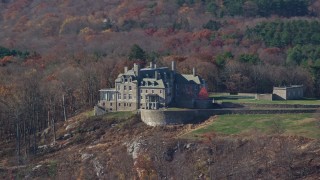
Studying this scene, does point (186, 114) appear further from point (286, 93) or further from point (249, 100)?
point (286, 93)

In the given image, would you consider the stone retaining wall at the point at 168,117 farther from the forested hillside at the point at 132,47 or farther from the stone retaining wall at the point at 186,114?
the forested hillside at the point at 132,47

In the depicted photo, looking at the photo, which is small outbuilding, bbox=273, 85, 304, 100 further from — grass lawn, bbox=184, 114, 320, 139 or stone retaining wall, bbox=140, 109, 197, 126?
stone retaining wall, bbox=140, 109, 197, 126

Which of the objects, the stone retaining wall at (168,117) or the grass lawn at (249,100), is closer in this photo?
the stone retaining wall at (168,117)

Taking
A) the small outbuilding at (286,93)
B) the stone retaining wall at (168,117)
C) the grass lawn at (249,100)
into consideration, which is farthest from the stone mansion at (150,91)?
the small outbuilding at (286,93)

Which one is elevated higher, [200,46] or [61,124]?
[200,46]

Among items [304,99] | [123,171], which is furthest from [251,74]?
[123,171]

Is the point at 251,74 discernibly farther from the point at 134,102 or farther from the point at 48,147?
the point at 48,147
